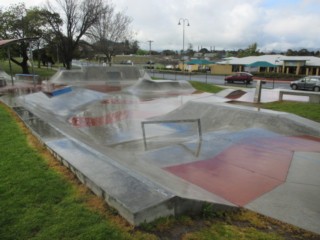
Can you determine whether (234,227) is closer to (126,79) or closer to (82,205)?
(82,205)

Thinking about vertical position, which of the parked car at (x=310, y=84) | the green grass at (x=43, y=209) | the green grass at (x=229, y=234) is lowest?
the parked car at (x=310, y=84)

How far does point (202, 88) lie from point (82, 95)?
37.1ft

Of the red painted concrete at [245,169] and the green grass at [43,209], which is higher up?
the green grass at [43,209]

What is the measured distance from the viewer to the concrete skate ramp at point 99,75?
29.4 meters

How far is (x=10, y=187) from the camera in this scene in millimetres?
4469

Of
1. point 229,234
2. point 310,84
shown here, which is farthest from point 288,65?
point 229,234

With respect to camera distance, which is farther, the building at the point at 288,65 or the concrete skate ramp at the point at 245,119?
the building at the point at 288,65

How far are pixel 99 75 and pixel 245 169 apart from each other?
89.9ft

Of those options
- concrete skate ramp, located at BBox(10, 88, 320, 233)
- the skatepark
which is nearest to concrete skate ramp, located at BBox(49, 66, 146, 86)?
the skatepark

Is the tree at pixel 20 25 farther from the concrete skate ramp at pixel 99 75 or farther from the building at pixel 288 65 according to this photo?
the building at pixel 288 65

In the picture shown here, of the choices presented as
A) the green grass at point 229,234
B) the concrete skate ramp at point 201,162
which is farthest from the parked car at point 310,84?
the green grass at point 229,234

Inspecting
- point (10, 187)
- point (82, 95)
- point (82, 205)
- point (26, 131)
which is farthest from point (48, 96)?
point (82, 205)

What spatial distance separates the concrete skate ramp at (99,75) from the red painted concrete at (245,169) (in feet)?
74.7

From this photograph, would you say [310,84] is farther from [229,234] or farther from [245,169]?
[229,234]
